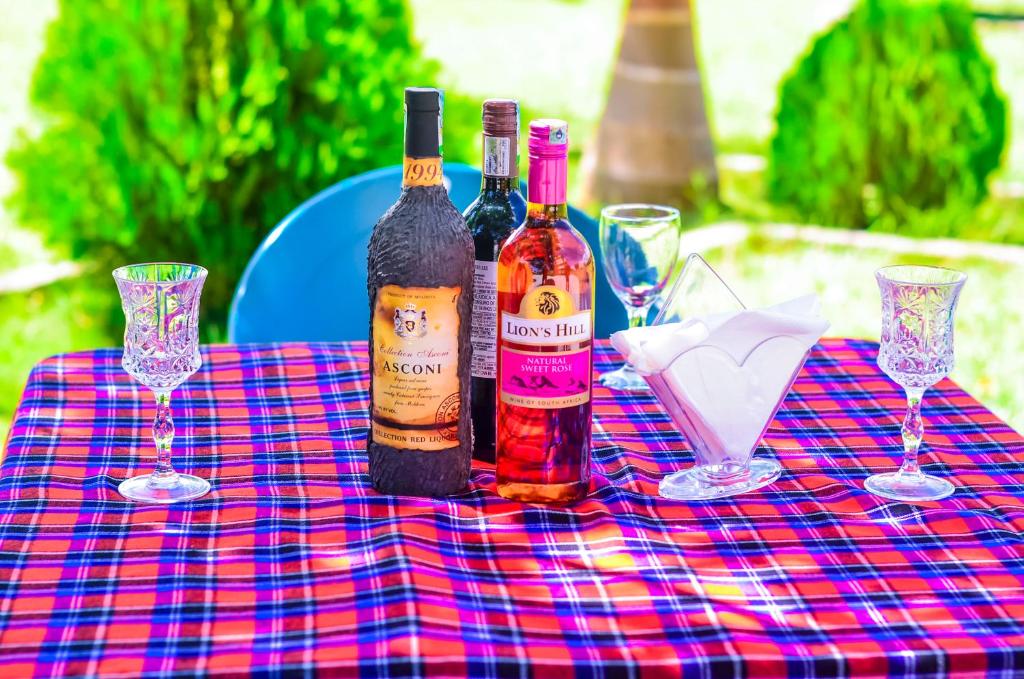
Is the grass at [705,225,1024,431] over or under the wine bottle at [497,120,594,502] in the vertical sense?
under

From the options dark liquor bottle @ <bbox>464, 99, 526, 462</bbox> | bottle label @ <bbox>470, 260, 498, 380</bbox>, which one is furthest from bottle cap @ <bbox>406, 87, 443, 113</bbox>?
bottle label @ <bbox>470, 260, 498, 380</bbox>

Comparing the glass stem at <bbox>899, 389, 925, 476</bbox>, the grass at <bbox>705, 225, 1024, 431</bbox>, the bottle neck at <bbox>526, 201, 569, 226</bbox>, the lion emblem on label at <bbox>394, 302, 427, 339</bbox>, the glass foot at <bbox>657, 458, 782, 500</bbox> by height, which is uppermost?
the bottle neck at <bbox>526, 201, 569, 226</bbox>

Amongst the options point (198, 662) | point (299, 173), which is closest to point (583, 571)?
point (198, 662)

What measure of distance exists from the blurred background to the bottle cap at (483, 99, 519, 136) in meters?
2.45

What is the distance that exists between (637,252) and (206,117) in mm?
2426

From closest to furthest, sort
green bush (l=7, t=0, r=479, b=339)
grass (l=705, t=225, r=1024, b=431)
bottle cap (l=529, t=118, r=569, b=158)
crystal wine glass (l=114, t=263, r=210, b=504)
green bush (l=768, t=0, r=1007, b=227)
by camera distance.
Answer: bottle cap (l=529, t=118, r=569, b=158)
crystal wine glass (l=114, t=263, r=210, b=504)
green bush (l=7, t=0, r=479, b=339)
grass (l=705, t=225, r=1024, b=431)
green bush (l=768, t=0, r=1007, b=227)

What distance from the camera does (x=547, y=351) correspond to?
4.42 ft

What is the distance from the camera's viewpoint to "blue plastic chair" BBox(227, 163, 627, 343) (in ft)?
7.78

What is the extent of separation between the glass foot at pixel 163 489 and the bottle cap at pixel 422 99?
1.61ft

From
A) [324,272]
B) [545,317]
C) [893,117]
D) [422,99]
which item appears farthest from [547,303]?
[893,117]

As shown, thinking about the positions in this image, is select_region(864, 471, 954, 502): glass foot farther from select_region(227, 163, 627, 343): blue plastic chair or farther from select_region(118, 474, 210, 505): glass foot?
select_region(227, 163, 627, 343): blue plastic chair

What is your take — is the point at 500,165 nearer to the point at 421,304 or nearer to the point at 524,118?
the point at 421,304

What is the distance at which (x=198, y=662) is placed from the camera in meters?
1.11

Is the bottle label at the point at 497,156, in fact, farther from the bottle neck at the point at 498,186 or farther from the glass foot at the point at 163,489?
the glass foot at the point at 163,489
